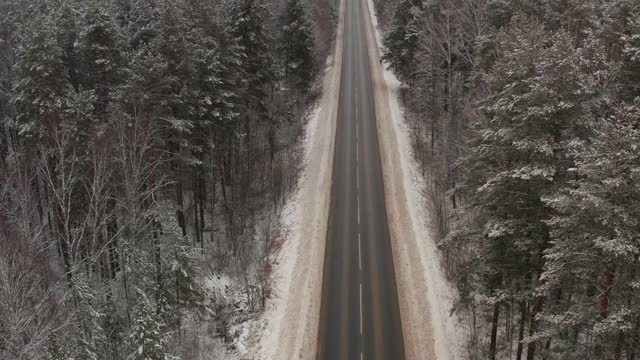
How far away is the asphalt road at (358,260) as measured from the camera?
28.2 meters

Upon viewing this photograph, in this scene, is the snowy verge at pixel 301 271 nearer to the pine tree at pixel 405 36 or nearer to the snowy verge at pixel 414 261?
the snowy verge at pixel 414 261

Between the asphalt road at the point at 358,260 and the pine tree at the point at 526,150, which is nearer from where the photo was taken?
the pine tree at the point at 526,150

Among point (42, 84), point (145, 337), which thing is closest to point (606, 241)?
point (145, 337)

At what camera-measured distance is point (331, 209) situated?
137 ft

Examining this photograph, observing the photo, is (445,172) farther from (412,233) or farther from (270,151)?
(270,151)

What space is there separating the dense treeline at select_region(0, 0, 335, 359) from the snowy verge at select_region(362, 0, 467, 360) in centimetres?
921

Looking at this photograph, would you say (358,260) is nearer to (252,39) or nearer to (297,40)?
(252,39)

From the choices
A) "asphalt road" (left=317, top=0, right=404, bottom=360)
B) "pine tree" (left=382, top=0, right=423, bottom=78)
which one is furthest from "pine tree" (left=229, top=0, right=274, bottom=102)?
"pine tree" (left=382, top=0, right=423, bottom=78)

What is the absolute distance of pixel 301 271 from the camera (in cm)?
3444

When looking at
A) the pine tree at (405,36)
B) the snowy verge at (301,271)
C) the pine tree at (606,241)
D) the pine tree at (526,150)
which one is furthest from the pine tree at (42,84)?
the pine tree at (405,36)

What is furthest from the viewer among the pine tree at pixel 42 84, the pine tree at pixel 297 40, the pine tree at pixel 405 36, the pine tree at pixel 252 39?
the pine tree at pixel 405 36

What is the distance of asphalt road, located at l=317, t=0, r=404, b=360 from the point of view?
28164 mm

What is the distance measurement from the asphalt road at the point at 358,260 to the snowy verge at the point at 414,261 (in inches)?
26.3

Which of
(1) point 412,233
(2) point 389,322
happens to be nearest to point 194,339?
(2) point 389,322
